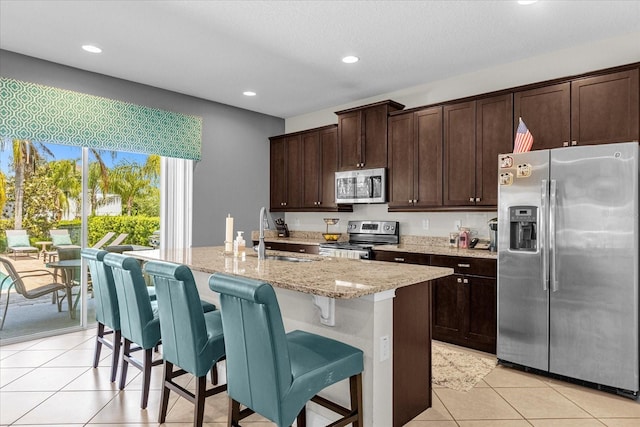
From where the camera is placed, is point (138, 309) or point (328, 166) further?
point (328, 166)

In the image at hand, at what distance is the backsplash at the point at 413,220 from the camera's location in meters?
4.28

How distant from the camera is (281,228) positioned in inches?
249

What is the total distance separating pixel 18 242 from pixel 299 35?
3.48 metres

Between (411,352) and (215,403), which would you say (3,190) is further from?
(411,352)

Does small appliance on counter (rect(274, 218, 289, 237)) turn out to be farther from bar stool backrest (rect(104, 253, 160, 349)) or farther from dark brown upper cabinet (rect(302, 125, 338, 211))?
bar stool backrest (rect(104, 253, 160, 349))

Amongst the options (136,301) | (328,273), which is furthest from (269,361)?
(136,301)

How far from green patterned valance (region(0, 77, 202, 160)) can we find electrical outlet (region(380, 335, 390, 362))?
12.5 ft

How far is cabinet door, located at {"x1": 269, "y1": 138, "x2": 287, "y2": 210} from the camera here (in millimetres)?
6039

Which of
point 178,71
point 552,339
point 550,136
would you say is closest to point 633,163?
point 550,136

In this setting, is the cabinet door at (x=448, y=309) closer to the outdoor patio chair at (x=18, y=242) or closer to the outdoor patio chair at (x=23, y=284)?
the outdoor patio chair at (x=23, y=284)

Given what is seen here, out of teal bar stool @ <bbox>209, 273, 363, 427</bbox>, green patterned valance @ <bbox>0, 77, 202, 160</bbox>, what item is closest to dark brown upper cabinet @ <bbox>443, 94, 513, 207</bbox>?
teal bar stool @ <bbox>209, 273, 363, 427</bbox>

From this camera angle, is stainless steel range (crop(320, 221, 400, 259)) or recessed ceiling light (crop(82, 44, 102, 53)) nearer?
recessed ceiling light (crop(82, 44, 102, 53))

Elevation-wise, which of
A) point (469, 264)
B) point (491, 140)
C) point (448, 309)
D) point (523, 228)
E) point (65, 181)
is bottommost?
point (448, 309)

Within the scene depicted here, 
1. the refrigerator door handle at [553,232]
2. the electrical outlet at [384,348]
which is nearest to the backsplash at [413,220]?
the refrigerator door handle at [553,232]
